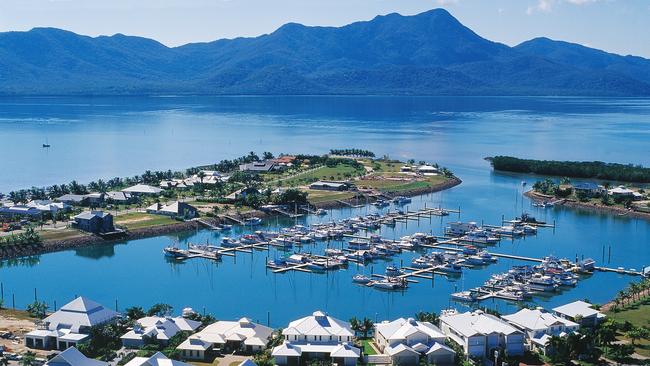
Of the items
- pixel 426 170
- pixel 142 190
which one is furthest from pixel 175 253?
pixel 426 170

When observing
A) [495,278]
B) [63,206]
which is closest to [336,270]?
[495,278]

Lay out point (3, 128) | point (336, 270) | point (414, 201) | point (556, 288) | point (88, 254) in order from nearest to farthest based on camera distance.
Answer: point (556, 288) → point (336, 270) → point (88, 254) → point (414, 201) → point (3, 128)

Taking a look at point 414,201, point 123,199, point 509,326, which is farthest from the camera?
point 414,201

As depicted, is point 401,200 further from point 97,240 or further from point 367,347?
point 367,347

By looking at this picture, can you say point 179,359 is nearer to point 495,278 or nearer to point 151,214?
point 495,278

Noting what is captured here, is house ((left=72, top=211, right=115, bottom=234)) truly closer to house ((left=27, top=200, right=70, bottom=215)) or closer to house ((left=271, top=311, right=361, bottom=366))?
house ((left=27, top=200, right=70, bottom=215))

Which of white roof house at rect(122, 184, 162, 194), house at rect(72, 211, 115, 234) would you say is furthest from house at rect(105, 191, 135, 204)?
house at rect(72, 211, 115, 234)
